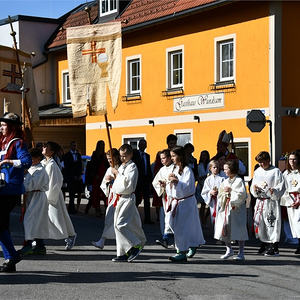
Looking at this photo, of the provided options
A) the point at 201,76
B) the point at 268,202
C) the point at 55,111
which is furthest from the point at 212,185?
the point at 55,111

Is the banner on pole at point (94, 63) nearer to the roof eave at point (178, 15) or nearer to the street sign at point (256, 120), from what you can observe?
the street sign at point (256, 120)

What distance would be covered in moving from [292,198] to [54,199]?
11.7 ft

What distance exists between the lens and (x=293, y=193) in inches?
500

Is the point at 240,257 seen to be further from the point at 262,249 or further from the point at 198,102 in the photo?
the point at 198,102

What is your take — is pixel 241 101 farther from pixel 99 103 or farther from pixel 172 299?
pixel 172 299

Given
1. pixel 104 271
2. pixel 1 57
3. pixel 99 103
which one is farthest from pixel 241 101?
pixel 104 271

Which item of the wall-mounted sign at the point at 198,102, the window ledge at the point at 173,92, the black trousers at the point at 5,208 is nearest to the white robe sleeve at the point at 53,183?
the black trousers at the point at 5,208

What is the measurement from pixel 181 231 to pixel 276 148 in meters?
12.9

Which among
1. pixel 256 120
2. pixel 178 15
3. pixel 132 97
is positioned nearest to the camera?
pixel 256 120

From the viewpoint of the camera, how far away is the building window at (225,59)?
83.8 ft

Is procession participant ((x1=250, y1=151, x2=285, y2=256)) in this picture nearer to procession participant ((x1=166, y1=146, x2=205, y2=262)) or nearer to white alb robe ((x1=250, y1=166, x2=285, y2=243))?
white alb robe ((x1=250, y1=166, x2=285, y2=243))

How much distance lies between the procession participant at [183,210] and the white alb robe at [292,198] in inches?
68.7

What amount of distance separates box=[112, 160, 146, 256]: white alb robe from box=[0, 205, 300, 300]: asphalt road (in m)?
0.29

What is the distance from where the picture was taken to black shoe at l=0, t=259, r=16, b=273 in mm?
9891
